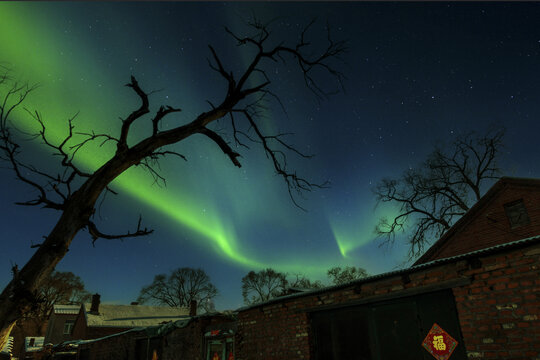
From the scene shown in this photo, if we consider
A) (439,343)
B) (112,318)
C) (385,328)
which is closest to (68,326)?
(112,318)

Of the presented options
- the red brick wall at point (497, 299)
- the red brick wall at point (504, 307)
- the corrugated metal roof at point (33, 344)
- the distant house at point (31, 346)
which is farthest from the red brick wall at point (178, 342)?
the corrugated metal roof at point (33, 344)

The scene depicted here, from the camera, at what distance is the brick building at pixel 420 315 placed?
16.3 ft

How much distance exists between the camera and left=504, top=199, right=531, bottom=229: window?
14461 mm

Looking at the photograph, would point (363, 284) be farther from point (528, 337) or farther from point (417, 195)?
point (417, 195)

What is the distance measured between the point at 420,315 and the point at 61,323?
4758 cm

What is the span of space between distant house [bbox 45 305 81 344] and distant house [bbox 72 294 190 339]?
7.40 ft

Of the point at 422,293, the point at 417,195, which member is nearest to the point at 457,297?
the point at 422,293

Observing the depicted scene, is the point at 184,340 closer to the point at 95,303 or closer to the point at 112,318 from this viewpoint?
the point at 112,318

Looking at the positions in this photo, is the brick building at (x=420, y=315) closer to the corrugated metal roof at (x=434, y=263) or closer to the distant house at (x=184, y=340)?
the corrugated metal roof at (x=434, y=263)

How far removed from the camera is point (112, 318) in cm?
3547

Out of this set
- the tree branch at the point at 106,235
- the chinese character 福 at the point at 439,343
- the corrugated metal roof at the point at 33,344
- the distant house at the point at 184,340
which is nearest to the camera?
the tree branch at the point at 106,235

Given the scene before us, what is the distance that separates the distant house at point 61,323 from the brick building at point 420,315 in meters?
40.6

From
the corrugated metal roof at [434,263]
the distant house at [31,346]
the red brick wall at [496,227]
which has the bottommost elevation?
the distant house at [31,346]

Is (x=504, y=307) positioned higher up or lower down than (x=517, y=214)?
lower down
